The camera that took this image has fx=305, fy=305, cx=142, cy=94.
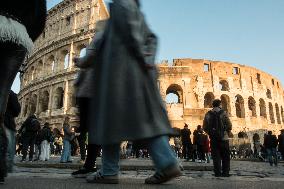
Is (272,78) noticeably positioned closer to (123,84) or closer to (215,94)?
(215,94)

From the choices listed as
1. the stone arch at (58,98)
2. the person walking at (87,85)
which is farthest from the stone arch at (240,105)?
the person walking at (87,85)

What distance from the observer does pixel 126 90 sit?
2.23 meters

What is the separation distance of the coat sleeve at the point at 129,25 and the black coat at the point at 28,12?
1.82 ft

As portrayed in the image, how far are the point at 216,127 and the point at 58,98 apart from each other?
25.6 m

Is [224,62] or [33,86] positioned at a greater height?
[224,62]

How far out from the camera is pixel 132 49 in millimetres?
2299

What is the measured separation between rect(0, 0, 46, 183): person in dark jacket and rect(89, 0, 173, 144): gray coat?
585 mm

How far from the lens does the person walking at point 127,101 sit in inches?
84.8

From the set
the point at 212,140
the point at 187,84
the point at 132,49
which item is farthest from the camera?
the point at 187,84

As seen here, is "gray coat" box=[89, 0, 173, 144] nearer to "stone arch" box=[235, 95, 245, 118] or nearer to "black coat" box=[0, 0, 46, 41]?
"black coat" box=[0, 0, 46, 41]

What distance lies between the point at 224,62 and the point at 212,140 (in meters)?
28.7

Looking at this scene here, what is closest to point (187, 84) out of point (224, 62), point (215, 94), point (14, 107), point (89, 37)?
point (215, 94)

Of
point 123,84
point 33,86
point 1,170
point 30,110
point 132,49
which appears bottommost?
point 1,170

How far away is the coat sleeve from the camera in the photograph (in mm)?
2271
